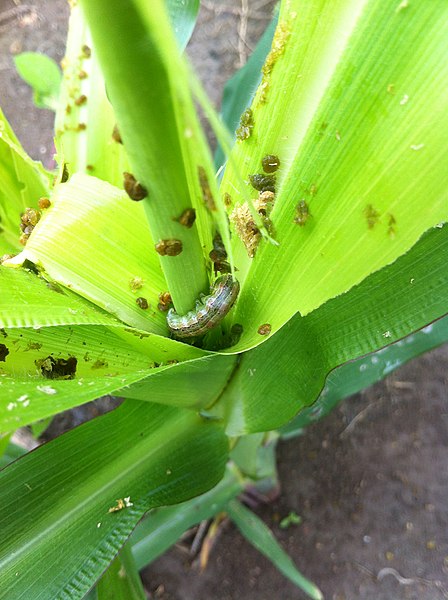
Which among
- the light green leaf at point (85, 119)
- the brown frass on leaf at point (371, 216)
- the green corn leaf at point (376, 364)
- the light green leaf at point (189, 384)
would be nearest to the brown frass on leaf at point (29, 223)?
the light green leaf at point (85, 119)

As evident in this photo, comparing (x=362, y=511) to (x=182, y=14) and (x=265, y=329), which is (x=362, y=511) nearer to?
(x=265, y=329)

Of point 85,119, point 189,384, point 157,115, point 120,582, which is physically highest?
point 157,115

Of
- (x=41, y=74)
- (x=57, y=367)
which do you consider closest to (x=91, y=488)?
(x=57, y=367)

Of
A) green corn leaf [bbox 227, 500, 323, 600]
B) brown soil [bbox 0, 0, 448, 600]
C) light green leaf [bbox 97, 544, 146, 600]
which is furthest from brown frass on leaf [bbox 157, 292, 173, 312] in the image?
brown soil [bbox 0, 0, 448, 600]

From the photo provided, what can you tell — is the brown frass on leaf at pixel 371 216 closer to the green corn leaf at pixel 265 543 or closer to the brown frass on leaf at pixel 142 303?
the brown frass on leaf at pixel 142 303

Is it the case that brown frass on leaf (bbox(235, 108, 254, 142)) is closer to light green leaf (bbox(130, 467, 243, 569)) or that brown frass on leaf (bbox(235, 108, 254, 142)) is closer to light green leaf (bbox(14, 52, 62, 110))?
light green leaf (bbox(14, 52, 62, 110))

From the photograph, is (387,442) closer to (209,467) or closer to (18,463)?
(209,467)
